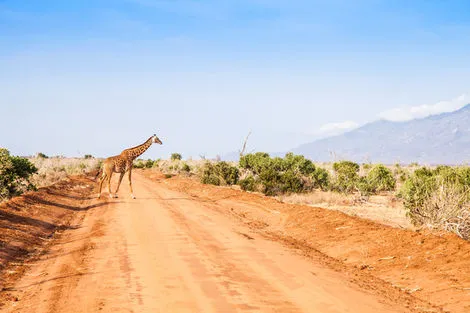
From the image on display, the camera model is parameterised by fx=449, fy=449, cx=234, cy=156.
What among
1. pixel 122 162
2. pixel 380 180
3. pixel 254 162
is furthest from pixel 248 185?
pixel 380 180

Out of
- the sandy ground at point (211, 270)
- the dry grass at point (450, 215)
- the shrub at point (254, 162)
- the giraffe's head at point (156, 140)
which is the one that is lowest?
the sandy ground at point (211, 270)

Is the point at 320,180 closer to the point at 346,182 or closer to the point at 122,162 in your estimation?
the point at 346,182

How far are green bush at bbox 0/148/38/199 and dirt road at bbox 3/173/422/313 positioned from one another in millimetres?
7253

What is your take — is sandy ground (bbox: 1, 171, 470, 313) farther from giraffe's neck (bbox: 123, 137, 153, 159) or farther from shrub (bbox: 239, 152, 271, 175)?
shrub (bbox: 239, 152, 271, 175)

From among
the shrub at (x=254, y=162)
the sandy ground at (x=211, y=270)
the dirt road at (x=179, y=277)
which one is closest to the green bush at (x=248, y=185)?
the shrub at (x=254, y=162)

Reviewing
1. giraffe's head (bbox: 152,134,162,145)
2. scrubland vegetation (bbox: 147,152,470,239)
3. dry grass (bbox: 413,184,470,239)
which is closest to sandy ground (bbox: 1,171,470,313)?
dry grass (bbox: 413,184,470,239)

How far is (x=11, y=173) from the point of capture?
66.1 feet

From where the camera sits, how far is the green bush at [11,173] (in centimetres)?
1967

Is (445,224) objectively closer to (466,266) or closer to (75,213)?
(466,266)

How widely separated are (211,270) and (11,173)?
48.0 feet

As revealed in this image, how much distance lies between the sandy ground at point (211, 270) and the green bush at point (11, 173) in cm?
469

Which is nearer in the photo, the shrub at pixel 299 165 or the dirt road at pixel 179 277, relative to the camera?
the dirt road at pixel 179 277

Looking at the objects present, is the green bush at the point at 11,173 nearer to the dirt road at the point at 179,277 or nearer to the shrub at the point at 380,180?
the dirt road at the point at 179,277

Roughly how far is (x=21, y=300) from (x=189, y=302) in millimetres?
2918
